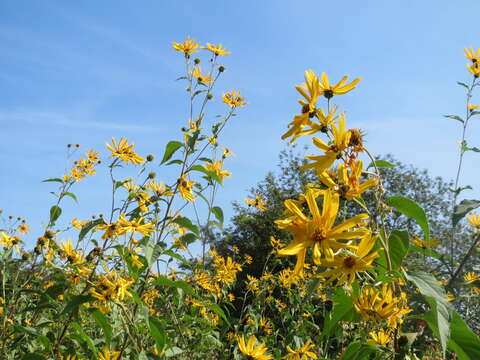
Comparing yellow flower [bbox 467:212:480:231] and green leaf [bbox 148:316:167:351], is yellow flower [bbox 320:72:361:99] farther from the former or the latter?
yellow flower [bbox 467:212:480:231]

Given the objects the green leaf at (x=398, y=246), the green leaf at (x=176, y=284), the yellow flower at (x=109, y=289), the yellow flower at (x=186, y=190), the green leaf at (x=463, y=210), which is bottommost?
the yellow flower at (x=109, y=289)

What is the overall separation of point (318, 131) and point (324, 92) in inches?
6.6

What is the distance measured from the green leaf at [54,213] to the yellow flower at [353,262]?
234cm

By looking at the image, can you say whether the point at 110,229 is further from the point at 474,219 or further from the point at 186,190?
the point at 474,219

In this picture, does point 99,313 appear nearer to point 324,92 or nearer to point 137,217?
point 137,217

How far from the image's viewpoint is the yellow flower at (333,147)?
1104mm

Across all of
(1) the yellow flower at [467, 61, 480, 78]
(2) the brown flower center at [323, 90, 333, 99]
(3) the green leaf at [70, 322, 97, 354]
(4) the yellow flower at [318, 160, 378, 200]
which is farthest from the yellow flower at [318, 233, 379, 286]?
(1) the yellow flower at [467, 61, 480, 78]

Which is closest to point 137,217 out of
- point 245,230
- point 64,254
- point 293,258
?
point 64,254

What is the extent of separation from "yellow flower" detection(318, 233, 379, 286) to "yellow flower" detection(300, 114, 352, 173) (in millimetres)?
241

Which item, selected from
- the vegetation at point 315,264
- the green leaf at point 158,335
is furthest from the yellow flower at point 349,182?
the green leaf at point 158,335

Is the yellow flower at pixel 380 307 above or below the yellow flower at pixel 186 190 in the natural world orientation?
below

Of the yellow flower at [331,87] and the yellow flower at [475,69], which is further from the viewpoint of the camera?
the yellow flower at [475,69]

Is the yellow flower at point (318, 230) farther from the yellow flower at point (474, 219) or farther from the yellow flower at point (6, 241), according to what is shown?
the yellow flower at point (6, 241)

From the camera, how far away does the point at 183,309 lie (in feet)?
10.5
